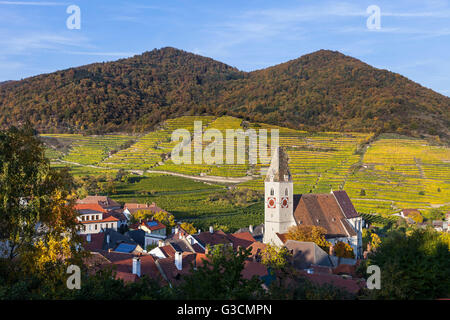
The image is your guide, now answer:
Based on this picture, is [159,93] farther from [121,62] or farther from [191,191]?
[191,191]

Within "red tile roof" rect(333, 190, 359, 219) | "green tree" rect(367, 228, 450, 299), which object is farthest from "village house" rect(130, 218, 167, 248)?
"green tree" rect(367, 228, 450, 299)

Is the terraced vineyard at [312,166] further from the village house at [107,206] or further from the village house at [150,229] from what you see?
the village house at [150,229]

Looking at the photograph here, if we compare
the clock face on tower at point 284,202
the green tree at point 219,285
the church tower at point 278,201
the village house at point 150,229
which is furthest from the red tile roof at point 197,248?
the green tree at point 219,285

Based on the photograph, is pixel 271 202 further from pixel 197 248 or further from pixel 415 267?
pixel 415 267

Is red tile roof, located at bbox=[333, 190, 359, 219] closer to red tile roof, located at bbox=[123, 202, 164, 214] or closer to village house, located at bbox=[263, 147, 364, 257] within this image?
village house, located at bbox=[263, 147, 364, 257]

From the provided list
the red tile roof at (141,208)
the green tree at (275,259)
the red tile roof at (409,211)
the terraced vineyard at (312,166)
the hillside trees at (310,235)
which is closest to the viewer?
the green tree at (275,259)

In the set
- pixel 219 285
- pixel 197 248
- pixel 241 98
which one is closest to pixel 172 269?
pixel 197 248
